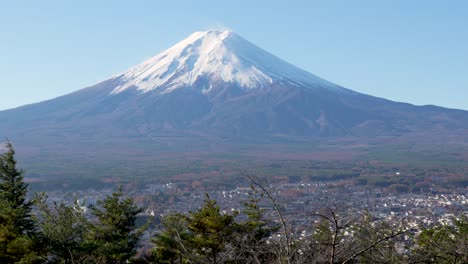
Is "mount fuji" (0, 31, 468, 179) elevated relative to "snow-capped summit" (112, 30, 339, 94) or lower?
lower

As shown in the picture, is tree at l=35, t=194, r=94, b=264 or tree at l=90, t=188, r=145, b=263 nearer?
tree at l=35, t=194, r=94, b=264

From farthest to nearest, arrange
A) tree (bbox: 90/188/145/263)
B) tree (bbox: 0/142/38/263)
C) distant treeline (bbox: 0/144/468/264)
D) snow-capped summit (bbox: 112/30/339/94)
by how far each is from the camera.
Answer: snow-capped summit (bbox: 112/30/339/94), tree (bbox: 90/188/145/263), distant treeline (bbox: 0/144/468/264), tree (bbox: 0/142/38/263)

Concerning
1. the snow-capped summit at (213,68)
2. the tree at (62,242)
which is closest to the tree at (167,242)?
the tree at (62,242)

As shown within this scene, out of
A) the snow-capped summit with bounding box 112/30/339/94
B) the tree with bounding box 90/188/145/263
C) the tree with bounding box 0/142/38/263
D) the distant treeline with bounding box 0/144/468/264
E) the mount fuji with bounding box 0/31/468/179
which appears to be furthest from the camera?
the snow-capped summit with bounding box 112/30/339/94

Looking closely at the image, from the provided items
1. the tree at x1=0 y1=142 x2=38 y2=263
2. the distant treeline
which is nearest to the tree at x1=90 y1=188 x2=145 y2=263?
the distant treeline

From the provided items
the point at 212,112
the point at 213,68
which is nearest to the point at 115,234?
the point at 212,112

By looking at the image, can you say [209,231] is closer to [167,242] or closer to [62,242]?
[167,242]

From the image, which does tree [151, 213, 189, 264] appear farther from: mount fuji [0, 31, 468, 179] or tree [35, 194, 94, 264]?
mount fuji [0, 31, 468, 179]
